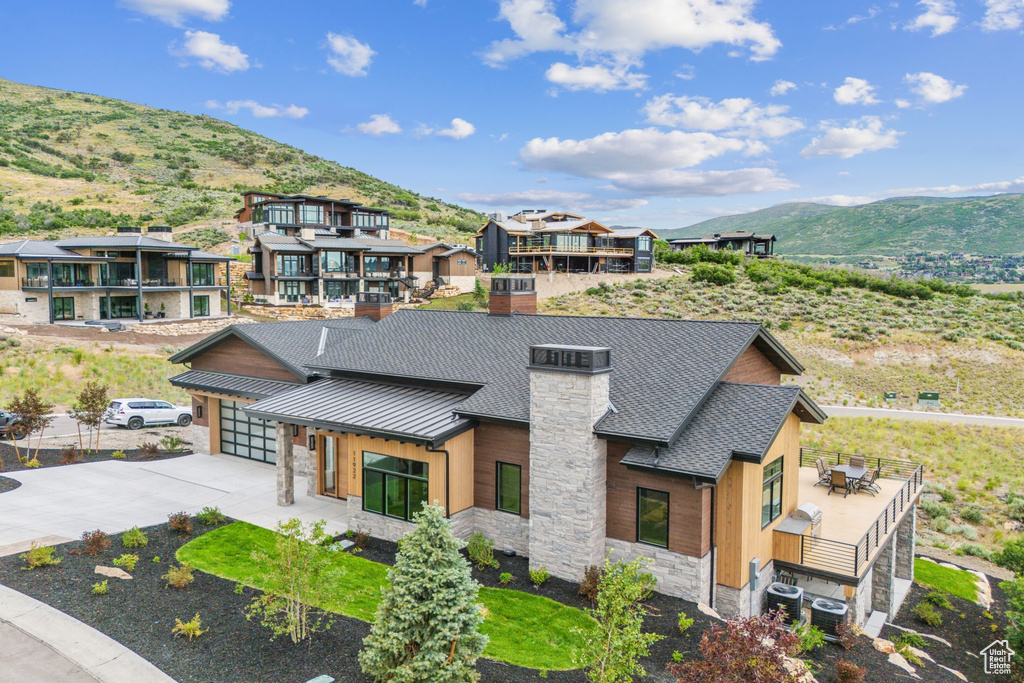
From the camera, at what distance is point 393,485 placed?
15625 millimetres

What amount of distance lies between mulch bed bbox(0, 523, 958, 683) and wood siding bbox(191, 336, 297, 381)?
774 centimetres

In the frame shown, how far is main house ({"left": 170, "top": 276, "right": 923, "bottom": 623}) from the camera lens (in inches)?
514

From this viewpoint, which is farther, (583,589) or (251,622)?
(583,589)

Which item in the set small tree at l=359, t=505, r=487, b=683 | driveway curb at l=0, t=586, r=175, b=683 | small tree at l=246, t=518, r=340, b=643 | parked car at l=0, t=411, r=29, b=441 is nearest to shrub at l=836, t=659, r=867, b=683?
small tree at l=359, t=505, r=487, b=683

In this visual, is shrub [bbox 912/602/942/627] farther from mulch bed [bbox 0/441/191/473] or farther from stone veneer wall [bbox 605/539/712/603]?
mulch bed [bbox 0/441/191/473]

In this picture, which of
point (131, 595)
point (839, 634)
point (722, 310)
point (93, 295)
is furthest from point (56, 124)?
point (839, 634)

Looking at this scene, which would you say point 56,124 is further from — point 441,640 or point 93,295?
point 441,640

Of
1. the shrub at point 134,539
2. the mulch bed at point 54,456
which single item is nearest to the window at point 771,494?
the shrub at point 134,539

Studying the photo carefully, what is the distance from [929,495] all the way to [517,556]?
20400mm

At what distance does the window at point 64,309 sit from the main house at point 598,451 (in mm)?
34969

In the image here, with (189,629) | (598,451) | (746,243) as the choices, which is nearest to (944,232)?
(746,243)

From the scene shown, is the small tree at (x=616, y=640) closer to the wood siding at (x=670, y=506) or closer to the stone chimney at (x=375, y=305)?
A: the wood siding at (x=670, y=506)

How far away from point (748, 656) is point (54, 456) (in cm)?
2358

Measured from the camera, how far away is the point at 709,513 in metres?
13.0
